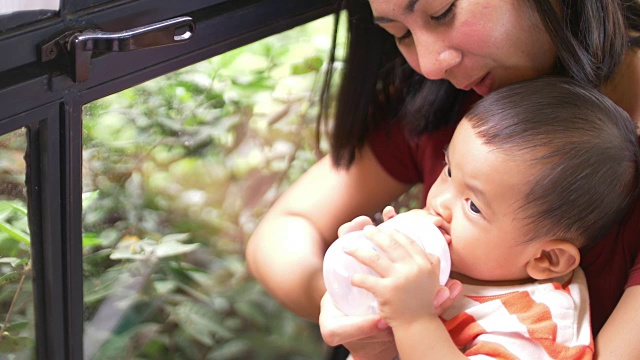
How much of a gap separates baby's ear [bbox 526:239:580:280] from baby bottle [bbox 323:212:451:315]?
0.46ft

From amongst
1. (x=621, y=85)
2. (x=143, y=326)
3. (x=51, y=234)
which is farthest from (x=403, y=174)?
(x=51, y=234)

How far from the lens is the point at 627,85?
1.58 meters

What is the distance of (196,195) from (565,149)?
809mm

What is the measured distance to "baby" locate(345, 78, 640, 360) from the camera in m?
1.30

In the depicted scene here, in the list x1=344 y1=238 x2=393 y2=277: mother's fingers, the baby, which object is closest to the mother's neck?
the baby

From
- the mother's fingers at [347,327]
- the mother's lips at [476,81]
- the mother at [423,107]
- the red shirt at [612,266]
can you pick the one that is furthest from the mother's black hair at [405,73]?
the mother's fingers at [347,327]

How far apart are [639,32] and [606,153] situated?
0.41 m

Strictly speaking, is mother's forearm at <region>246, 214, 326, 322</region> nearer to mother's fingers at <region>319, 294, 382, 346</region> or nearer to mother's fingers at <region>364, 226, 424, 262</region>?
mother's fingers at <region>319, 294, 382, 346</region>

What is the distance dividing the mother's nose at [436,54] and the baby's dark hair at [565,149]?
0.09 m

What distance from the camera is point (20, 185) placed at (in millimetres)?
1383

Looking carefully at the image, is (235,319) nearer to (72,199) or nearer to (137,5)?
(72,199)

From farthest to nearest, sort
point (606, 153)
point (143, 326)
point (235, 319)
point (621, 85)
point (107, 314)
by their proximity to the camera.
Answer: point (235, 319) → point (143, 326) → point (107, 314) → point (621, 85) → point (606, 153)

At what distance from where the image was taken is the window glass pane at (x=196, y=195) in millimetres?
1588

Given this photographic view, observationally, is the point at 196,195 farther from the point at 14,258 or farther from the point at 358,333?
the point at 358,333
